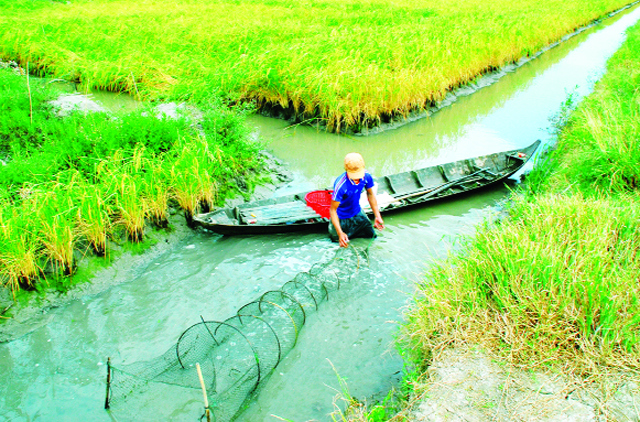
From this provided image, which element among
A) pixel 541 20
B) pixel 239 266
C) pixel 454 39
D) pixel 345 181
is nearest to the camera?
pixel 345 181

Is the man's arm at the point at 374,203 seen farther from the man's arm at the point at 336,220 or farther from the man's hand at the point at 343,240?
the man's hand at the point at 343,240

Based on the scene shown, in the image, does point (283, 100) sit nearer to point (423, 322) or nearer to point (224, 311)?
point (224, 311)

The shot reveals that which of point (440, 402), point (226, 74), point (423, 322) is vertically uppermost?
point (226, 74)

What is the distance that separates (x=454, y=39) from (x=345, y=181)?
8918mm

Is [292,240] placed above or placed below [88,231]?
below

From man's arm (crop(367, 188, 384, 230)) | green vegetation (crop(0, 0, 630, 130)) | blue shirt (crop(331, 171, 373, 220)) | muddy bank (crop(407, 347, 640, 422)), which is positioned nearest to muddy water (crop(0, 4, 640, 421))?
man's arm (crop(367, 188, 384, 230))

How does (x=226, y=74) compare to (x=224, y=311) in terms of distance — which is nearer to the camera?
(x=224, y=311)

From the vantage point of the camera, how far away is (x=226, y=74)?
923cm

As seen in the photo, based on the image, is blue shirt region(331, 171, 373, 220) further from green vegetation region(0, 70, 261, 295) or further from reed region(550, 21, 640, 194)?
reed region(550, 21, 640, 194)

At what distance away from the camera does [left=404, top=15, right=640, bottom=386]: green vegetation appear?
8.94ft

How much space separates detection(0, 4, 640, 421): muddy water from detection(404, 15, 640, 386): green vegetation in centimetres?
55

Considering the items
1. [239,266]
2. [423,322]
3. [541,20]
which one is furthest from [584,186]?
[541,20]

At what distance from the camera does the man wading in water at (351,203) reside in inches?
177

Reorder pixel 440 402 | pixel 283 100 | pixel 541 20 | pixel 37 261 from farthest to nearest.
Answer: pixel 541 20 < pixel 283 100 < pixel 37 261 < pixel 440 402
